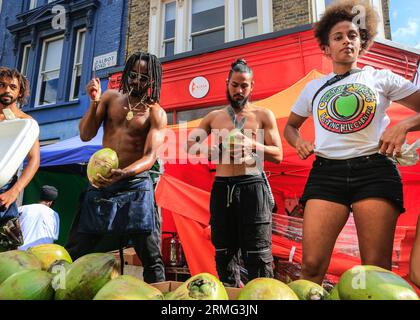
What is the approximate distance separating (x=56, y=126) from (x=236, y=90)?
902cm

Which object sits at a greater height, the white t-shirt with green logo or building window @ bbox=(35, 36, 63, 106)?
building window @ bbox=(35, 36, 63, 106)

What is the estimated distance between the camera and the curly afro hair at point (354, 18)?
2.22 meters

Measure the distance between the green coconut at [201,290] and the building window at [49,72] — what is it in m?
11.5

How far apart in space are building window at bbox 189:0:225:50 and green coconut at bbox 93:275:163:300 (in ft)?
27.3

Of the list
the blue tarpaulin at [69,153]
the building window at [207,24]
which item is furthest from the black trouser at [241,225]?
the building window at [207,24]

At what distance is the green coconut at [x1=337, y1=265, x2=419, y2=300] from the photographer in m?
0.76

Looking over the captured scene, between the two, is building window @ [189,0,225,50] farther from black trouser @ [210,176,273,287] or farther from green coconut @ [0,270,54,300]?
green coconut @ [0,270,54,300]

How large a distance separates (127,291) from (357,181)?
143cm

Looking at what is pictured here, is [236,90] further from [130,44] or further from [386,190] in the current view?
[130,44]

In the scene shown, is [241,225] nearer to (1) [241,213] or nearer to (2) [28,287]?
(1) [241,213]

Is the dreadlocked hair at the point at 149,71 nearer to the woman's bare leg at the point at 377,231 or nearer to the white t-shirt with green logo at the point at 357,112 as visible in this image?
the white t-shirt with green logo at the point at 357,112

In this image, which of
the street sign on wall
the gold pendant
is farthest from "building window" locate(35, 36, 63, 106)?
the gold pendant

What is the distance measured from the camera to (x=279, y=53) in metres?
7.26
